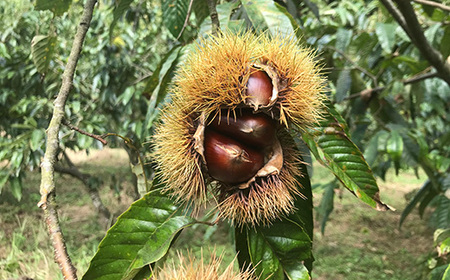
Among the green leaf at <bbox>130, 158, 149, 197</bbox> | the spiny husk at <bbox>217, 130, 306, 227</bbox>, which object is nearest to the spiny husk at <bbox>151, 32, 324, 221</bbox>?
the spiny husk at <bbox>217, 130, 306, 227</bbox>

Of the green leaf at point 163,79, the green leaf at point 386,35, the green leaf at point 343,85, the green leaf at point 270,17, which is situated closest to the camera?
the green leaf at point 270,17

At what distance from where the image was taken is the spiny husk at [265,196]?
523mm

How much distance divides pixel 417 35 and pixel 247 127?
2.76ft

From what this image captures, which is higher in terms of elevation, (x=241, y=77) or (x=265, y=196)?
(x=241, y=77)

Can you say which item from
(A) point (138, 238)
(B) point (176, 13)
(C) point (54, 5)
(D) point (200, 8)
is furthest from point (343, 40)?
(A) point (138, 238)

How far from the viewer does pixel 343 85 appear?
58.9 inches

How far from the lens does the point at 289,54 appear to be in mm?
545

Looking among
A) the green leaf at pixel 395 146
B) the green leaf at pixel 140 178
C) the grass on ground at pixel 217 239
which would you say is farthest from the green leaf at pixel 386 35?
the grass on ground at pixel 217 239

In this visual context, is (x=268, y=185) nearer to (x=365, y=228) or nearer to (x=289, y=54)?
(x=289, y=54)

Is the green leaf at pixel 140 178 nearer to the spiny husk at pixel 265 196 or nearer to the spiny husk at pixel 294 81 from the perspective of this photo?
the spiny husk at pixel 265 196

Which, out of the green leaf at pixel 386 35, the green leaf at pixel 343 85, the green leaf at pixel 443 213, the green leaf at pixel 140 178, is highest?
the green leaf at pixel 140 178

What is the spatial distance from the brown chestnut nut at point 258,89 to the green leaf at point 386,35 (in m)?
1.00

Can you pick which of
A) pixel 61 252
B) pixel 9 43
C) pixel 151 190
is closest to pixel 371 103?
pixel 151 190

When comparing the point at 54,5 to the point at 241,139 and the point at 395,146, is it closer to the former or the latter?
the point at 241,139
